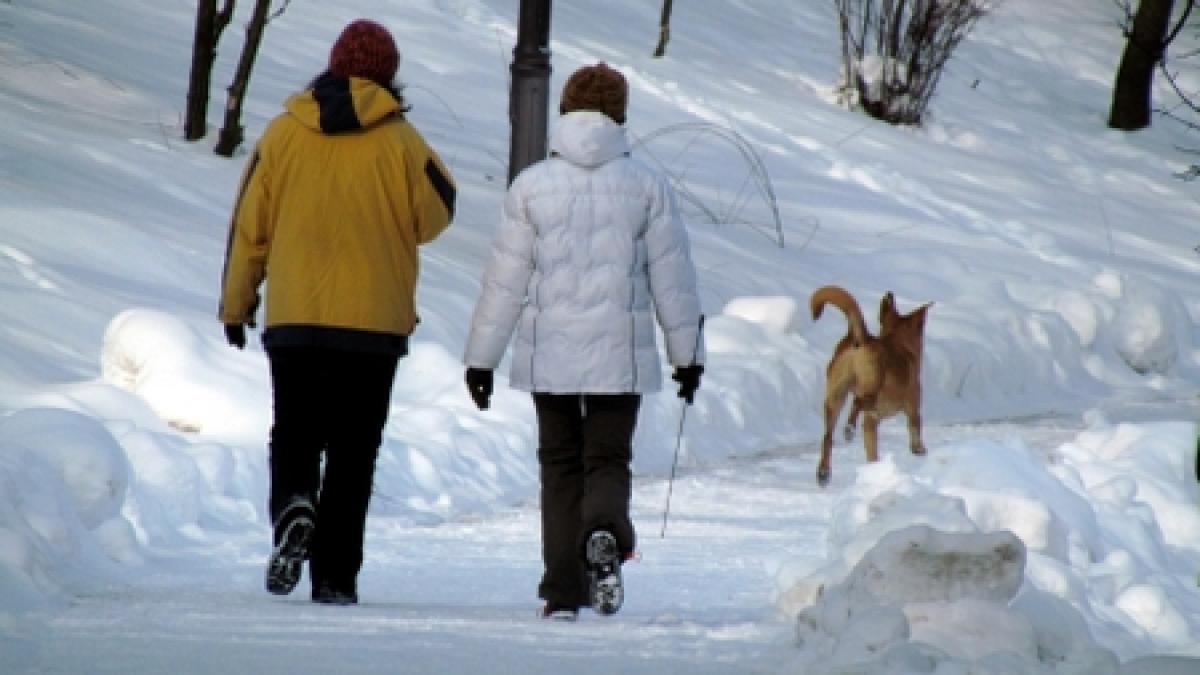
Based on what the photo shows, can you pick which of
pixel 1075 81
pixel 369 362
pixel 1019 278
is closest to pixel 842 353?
pixel 369 362

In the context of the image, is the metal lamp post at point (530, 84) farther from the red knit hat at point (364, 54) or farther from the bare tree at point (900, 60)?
the bare tree at point (900, 60)

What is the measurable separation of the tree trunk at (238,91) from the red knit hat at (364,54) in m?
7.55

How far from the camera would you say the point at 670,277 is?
6926 mm

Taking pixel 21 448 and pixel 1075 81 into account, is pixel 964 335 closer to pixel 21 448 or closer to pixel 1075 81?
pixel 21 448

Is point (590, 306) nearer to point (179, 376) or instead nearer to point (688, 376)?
point (688, 376)

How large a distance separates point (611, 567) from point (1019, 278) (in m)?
12.0

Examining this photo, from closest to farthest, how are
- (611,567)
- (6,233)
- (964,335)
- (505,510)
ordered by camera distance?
(611,567) → (505,510) → (6,233) → (964,335)

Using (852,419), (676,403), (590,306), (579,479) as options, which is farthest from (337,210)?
(676,403)

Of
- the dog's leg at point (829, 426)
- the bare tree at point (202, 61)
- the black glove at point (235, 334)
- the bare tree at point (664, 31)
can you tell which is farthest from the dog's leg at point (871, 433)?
the bare tree at point (664, 31)

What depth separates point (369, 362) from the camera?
270 inches

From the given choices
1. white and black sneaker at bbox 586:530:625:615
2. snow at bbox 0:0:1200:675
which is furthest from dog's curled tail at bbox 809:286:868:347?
white and black sneaker at bbox 586:530:625:615

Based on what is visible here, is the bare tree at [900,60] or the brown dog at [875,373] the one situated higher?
the brown dog at [875,373]

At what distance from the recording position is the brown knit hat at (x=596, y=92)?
→ 22.6 feet

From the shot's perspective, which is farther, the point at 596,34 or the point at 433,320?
the point at 596,34
